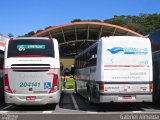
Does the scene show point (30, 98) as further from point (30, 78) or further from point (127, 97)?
point (127, 97)

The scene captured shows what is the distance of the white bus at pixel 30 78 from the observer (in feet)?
54.5

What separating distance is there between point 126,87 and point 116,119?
376cm

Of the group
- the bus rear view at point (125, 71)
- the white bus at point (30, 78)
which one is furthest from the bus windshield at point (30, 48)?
the bus rear view at point (125, 71)

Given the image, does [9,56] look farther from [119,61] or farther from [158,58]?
[158,58]

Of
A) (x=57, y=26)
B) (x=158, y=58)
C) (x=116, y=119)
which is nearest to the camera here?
(x=116, y=119)

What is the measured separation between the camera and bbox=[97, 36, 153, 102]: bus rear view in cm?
1620

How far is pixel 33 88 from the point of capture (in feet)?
54.8

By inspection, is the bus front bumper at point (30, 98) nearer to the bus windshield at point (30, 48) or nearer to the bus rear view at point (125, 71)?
the bus windshield at point (30, 48)

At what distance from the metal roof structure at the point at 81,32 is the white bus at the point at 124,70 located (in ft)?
97.4

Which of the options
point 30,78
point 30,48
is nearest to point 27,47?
point 30,48

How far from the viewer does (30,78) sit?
54.9ft

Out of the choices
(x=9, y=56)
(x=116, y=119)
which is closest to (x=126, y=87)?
(x=116, y=119)

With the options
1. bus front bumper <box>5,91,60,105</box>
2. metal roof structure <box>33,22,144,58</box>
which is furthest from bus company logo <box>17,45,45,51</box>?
metal roof structure <box>33,22,144,58</box>

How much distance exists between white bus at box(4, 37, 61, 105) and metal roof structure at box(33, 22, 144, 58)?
30.2 meters
